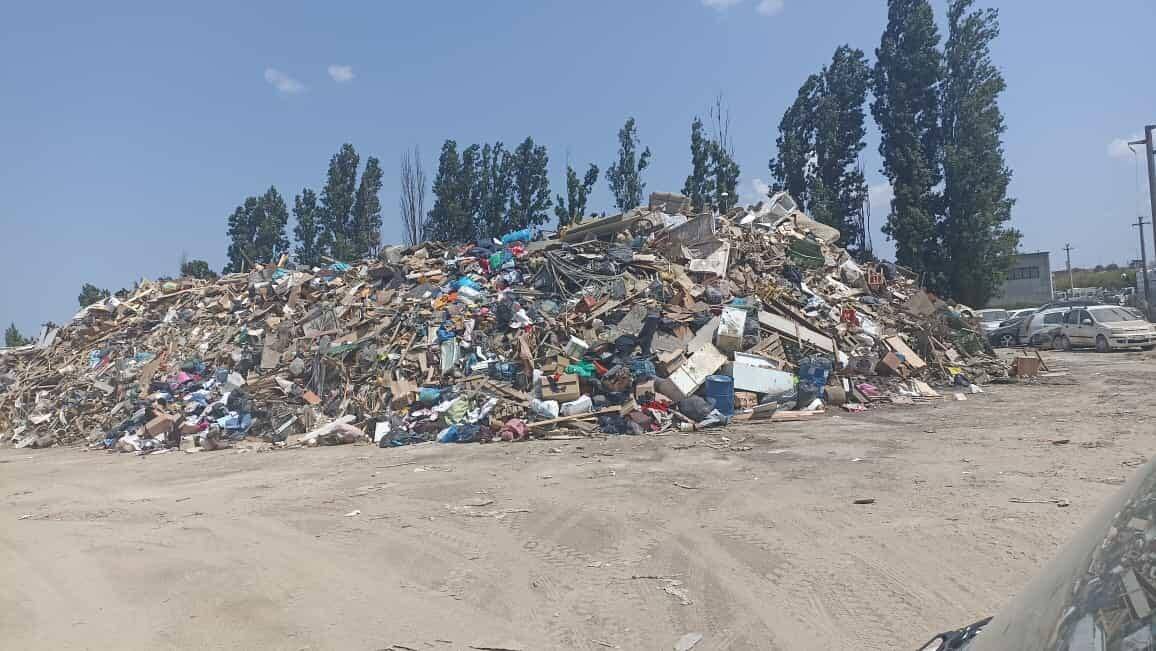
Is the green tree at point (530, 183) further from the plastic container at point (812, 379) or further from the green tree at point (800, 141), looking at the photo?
the plastic container at point (812, 379)

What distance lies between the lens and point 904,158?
3039 centimetres

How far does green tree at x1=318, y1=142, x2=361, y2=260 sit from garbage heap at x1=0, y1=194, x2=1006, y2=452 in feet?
78.6

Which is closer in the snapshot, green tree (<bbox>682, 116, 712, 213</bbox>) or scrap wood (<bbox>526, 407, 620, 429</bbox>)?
scrap wood (<bbox>526, 407, 620, 429</bbox>)

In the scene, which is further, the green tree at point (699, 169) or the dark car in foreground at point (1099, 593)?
the green tree at point (699, 169)

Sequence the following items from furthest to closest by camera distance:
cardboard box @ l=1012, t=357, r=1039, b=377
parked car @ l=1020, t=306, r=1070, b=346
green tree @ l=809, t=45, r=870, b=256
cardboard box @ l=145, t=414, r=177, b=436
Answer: green tree @ l=809, t=45, r=870, b=256 < parked car @ l=1020, t=306, r=1070, b=346 < cardboard box @ l=1012, t=357, r=1039, b=377 < cardboard box @ l=145, t=414, r=177, b=436

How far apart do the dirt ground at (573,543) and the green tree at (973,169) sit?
2246 centimetres

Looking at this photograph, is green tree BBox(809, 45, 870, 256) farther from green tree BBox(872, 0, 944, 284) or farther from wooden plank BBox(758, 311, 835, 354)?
wooden plank BBox(758, 311, 835, 354)

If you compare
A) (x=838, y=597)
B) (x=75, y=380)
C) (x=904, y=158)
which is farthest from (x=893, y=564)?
(x=904, y=158)

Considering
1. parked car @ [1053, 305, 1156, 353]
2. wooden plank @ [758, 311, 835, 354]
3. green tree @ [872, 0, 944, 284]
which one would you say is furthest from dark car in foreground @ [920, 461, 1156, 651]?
green tree @ [872, 0, 944, 284]

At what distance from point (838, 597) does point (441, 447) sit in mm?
7284

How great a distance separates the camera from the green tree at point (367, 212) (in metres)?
42.0

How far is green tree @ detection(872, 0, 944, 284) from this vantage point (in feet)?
98.3

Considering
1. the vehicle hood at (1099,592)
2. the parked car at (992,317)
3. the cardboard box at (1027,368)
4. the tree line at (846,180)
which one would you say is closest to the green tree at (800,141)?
the tree line at (846,180)

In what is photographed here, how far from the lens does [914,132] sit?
30.4m
